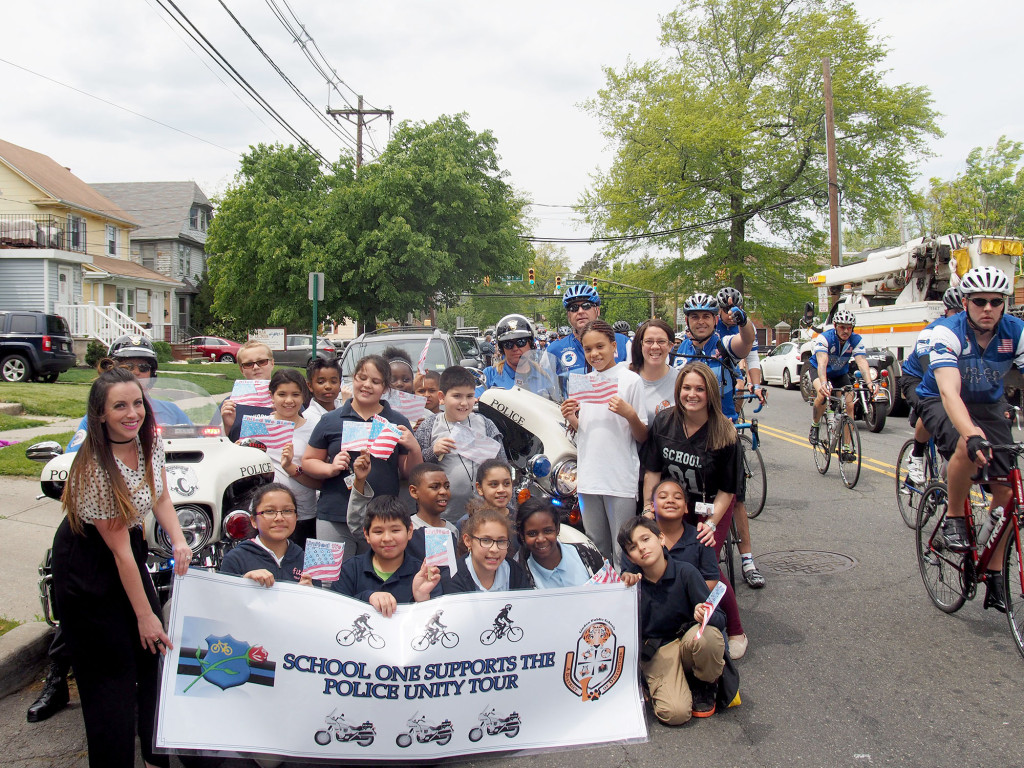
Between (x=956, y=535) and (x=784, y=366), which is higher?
(x=784, y=366)

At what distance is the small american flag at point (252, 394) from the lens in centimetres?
541

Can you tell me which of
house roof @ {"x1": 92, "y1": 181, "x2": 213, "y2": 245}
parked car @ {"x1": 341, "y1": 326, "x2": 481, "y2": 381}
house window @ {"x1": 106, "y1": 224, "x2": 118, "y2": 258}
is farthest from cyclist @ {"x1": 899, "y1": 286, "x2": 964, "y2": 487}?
house roof @ {"x1": 92, "y1": 181, "x2": 213, "y2": 245}

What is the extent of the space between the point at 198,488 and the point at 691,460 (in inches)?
112

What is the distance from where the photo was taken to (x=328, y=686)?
10.8 feet

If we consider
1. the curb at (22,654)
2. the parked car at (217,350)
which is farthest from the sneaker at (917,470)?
the parked car at (217,350)

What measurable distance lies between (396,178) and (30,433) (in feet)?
49.8

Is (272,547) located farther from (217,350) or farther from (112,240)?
(112,240)

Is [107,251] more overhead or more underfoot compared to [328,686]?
more overhead

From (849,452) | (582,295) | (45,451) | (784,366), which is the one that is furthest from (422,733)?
(784,366)

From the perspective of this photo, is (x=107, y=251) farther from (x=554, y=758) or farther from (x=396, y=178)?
(x=554, y=758)

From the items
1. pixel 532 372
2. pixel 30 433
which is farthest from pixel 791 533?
pixel 30 433

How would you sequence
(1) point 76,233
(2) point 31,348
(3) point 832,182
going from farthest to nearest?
(1) point 76,233, (3) point 832,182, (2) point 31,348

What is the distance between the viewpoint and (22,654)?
4406 millimetres

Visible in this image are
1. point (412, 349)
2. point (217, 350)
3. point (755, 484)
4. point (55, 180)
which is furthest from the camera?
point (217, 350)
